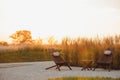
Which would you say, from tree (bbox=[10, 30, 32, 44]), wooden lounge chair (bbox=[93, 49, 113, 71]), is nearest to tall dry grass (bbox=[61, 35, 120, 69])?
wooden lounge chair (bbox=[93, 49, 113, 71])

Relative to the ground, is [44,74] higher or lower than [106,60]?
lower

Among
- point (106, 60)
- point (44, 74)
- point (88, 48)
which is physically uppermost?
point (88, 48)

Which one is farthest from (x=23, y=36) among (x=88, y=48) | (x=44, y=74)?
(x=44, y=74)

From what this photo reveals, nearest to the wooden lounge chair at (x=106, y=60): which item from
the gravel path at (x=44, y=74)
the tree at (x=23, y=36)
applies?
the gravel path at (x=44, y=74)

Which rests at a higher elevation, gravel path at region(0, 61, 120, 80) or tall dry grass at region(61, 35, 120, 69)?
tall dry grass at region(61, 35, 120, 69)

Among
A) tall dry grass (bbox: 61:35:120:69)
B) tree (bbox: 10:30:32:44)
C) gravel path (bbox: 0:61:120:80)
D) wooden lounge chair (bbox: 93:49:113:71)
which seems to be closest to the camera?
gravel path (bbox: 0:61:120:80)

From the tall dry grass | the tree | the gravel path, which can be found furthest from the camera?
the tree

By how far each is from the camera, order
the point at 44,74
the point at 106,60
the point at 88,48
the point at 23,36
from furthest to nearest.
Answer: the point at 23,36, the point at 88,48, the point at 106,60, the point at 44,74

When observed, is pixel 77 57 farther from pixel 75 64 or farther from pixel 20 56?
pixel 20 56

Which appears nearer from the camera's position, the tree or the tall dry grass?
the tall dry grass

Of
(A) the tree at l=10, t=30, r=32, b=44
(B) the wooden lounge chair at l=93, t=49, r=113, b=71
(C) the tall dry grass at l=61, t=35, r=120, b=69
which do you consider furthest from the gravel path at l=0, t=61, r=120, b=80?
(A) the tree at l=10, t=30, r=32, b=44

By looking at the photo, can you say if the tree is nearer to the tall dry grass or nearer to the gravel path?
the tall dry grass

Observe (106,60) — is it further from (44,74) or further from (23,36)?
(23,36)

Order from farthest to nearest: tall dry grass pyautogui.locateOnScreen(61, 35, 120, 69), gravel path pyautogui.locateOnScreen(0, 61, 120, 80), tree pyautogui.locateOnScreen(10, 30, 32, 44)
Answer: tree pyautogui.locateOnScreen(10, 30, 32, 44), tall dry grass pyautogui.locateOnScreen(61, 35, 120, 69), gravel path pyautogui.locateOnScreen(0, 61, 120, 80)
